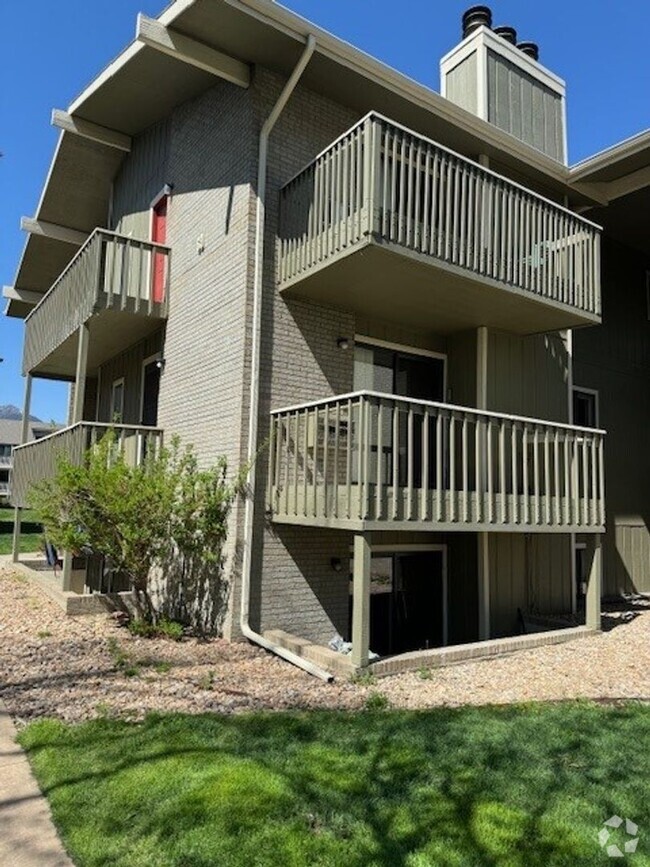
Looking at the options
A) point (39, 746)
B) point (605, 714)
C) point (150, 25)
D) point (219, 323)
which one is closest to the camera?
point (39, 746)

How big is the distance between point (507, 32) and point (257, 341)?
9.34 metres

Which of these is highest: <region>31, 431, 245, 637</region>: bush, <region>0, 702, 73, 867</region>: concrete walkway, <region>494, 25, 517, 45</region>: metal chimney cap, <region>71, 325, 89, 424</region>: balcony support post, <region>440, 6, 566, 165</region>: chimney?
<region>494, 25, 517, 45</region>: metal chimney cap

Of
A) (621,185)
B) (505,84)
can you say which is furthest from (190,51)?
(621,185)

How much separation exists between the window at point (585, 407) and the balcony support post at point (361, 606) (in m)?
7.31

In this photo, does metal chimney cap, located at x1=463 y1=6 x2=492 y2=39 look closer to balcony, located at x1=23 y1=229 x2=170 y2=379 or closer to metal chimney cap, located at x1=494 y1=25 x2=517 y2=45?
metal chimney cap, located at x1=494 y1=25 x2=517 y2=45

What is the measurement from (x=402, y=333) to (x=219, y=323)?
8.93ft

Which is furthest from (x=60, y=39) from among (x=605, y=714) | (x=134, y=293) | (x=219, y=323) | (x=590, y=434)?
(x=605, y=714)

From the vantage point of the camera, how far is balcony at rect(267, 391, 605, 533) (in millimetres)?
6371

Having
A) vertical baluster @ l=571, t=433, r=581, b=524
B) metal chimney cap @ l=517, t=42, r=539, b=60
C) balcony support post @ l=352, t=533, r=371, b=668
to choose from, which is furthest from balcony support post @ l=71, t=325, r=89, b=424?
metal chimney cap @ l=517, t=42, r=539, b=60

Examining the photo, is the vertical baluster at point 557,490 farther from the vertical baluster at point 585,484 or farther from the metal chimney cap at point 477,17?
the metal chimney cap at point 477,17

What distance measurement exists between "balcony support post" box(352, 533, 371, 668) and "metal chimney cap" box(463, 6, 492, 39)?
10633mm

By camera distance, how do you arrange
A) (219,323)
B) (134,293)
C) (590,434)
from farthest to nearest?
(134,293) < (590,434) < (219,323)

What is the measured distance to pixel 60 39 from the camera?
10.1 m

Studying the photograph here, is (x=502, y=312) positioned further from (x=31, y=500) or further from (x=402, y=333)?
(x=31, y=500)
